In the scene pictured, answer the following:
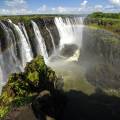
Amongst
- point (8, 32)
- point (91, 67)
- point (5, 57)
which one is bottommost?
point (91, 67)

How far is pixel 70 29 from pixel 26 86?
34097 mm

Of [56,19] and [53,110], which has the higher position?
[56,19]

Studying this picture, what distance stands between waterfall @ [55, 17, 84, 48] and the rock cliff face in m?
2.21

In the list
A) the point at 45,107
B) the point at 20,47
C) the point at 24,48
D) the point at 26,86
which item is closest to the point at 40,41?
the point at 24,48

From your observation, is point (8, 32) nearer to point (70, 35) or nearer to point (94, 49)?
point (94, 49)

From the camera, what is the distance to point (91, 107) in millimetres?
28078

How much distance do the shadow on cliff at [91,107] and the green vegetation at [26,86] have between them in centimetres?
310

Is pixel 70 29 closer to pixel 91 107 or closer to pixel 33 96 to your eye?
pixel 91 107

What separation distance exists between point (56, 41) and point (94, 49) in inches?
308

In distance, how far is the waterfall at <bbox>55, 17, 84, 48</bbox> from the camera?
179ft

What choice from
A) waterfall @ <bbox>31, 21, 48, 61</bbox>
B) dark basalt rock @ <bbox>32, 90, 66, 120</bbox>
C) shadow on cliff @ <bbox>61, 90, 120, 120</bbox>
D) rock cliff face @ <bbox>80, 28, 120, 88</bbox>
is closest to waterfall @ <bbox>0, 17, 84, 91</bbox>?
waterfall @ <bbox>31, 21, 48, 61</bbox>

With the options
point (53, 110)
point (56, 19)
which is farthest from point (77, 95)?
point (56, 19)

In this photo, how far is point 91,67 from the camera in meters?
42.7

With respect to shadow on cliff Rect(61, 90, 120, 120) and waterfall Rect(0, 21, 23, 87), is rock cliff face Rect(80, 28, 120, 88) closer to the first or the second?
shadow on cliff Rect(61, 90, 120, 120)
